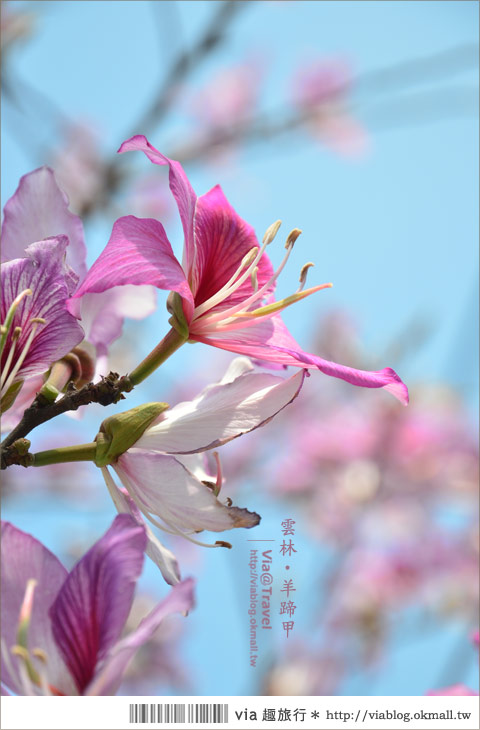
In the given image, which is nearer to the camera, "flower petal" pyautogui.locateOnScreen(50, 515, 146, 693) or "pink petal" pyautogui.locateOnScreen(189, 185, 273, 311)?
"flower petal" pyautogui.locateOnScreen(50, 515, 146, 693)

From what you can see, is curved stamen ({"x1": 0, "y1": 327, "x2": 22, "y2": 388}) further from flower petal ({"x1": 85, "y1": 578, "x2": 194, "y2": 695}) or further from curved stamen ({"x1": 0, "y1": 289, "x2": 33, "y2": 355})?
flower petal ({"x1": 85, "y1": 578, "x2": 194, "y2": 695})

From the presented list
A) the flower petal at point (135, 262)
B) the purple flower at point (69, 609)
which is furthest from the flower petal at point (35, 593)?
the flower petal at point (135, 262)

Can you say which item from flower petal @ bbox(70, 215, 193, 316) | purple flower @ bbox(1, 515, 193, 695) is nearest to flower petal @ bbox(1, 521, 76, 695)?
purple flower @ bbox(1, 515, 193, 695)

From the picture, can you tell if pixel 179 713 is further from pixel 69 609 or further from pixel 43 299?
pixel 43 299

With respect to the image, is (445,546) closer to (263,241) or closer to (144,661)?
(144,661)

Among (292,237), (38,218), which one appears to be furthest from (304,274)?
(38,218)

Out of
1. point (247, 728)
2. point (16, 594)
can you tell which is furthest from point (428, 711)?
point (16, 594)
